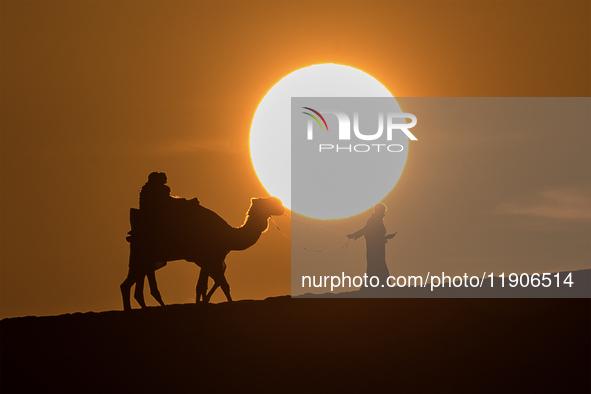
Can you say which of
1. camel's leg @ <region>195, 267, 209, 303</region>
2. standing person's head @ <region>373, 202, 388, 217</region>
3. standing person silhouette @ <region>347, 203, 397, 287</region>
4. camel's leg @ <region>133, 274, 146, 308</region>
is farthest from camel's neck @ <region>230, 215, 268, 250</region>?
standing person's head @ <region>373, 202, 388, 217</region>

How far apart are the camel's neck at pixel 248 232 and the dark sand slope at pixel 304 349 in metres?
1.65

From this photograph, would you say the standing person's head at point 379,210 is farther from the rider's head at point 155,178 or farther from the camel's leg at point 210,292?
the rider's head at point 155,178

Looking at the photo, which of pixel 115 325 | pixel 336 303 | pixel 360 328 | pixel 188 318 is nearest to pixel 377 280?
pixel 336 303

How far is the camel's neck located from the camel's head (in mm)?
116

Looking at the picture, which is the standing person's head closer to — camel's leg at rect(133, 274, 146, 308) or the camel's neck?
the camel's neck

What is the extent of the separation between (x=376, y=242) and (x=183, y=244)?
479 centimetres

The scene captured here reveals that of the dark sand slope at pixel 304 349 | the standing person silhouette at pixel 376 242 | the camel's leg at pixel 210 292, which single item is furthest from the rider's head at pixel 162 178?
the standing person silhouette at pixel 376 242

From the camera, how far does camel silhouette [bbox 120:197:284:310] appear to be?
A: 52.6 feet

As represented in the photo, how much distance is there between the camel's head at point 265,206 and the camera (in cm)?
1752

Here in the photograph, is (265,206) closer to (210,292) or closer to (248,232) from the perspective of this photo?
(248,232)

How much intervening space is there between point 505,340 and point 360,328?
8.78 feet

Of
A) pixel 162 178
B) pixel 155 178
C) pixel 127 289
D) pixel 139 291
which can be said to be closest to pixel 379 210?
pixel 162 178

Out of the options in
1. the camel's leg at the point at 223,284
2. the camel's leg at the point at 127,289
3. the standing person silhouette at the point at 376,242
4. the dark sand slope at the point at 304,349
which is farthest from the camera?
the standing person silhouette at the point at 376,242

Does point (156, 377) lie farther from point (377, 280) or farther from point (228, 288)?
point (377, 280)
